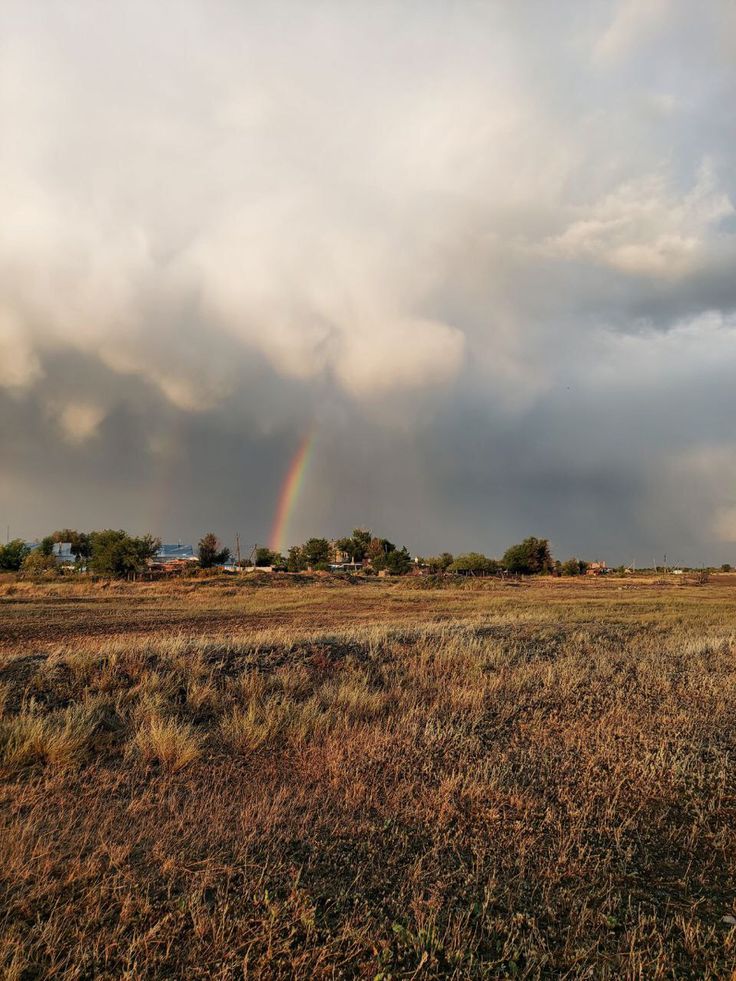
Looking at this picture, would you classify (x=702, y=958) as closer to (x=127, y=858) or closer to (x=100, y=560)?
(x=127, y=858)

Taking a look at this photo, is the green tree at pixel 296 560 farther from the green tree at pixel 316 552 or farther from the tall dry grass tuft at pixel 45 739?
the tall dry grass tuft at pixel 45 739

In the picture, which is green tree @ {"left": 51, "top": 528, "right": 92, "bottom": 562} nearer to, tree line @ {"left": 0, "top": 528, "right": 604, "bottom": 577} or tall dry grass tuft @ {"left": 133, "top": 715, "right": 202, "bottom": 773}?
tree line @ {"left": 0, "top": 528, "right": 604, "bottom": 577}

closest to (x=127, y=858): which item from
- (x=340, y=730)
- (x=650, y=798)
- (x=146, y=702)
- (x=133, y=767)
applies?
(x=133, y=767)

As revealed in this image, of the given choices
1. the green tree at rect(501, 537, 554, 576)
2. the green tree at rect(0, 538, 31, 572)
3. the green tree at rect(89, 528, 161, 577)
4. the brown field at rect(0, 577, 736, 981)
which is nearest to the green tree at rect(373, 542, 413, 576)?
the green tree at rect(501, 537, 554, 576)

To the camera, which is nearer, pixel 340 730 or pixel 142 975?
pixel 142 975

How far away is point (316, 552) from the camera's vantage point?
A: 12300cm

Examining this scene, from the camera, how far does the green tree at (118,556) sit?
2968 inches

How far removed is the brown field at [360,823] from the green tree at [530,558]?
382 feet

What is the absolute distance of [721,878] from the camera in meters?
4.86

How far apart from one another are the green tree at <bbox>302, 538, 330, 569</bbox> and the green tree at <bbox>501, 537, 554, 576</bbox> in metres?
40.0

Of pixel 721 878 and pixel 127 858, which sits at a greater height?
pixel 127 858

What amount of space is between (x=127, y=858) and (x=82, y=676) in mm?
6611

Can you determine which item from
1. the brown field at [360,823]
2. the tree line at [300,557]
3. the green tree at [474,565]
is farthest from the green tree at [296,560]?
the brown field at [360,823]

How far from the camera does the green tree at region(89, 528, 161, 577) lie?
2968 inches
